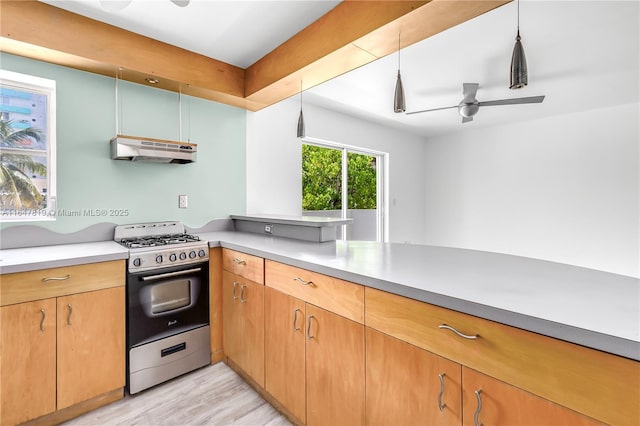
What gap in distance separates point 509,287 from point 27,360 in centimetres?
231

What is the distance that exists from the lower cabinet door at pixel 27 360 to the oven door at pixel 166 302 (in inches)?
14.6

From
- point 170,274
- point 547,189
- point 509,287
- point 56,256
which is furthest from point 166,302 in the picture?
point 547,189

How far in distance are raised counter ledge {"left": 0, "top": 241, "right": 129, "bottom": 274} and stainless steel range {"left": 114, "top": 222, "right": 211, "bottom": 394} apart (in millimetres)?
108

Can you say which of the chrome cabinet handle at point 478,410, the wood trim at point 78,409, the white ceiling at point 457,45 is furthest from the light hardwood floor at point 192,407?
the white ceiling at point 457,45

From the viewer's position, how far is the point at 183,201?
2664mm

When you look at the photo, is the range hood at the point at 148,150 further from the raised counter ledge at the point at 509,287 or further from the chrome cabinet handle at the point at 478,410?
the chrome cabinet handle at the point at 478,410

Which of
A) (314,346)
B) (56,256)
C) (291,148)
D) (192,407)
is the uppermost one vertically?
(291,148)

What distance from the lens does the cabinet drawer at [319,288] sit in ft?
4.19

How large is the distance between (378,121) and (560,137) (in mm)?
2684

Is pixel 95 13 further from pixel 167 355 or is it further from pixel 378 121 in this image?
pixel 378 121

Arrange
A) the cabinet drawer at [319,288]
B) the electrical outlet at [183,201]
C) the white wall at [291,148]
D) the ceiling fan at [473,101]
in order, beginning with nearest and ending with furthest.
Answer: the cabinet drawer at [319,288], the electrical outlet at [183,201], the ceiling fan at [473,101], the white wall at [291,148]

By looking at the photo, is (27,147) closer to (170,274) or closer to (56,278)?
(56,278)

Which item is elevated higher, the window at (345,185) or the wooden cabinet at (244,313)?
the window at (345,185)

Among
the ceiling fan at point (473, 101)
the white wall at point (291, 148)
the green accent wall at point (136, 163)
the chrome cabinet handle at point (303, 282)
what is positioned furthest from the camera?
the white wall at point (291, 148)
